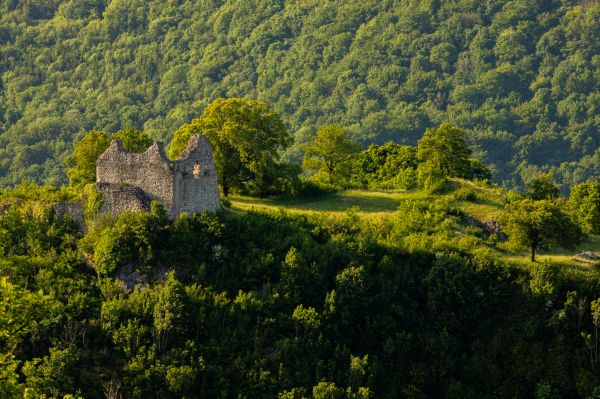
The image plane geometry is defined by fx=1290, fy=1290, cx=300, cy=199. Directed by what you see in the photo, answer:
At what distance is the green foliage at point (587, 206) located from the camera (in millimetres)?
78938

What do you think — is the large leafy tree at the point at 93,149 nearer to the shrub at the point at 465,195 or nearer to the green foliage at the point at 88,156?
the green foliage at the point at 88,156

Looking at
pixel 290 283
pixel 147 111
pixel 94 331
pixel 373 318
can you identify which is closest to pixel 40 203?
pixel 94 331

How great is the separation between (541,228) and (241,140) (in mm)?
18956

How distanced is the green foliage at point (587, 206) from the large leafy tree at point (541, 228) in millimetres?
8227

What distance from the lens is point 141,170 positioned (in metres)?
68.1

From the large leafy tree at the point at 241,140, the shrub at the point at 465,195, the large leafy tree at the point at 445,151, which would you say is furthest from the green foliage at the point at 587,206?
the large leafy tree at the point at 241,140

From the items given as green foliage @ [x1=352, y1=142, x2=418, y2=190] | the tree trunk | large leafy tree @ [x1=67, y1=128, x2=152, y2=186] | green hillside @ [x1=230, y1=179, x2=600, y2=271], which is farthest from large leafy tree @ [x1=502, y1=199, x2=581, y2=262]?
large leafy tree @ [x1=67, y1=128, x2=152, y2=186]

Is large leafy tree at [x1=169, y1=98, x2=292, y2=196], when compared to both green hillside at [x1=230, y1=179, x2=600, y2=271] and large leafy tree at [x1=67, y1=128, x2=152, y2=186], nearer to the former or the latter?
green hillside at [x1=230, y1=179, x2=600, y2=271]

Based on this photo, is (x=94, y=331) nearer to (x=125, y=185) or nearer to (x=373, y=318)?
(x=125, y=185)

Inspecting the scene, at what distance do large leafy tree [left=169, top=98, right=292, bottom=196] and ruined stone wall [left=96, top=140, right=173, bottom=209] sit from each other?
7470mm

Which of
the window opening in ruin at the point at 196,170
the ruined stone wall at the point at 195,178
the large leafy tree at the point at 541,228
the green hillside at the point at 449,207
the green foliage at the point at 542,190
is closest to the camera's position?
the ruined stone wall at the point at 195,178

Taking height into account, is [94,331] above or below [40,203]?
below

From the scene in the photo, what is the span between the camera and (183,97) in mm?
199250

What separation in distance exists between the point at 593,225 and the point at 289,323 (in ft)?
76.9
